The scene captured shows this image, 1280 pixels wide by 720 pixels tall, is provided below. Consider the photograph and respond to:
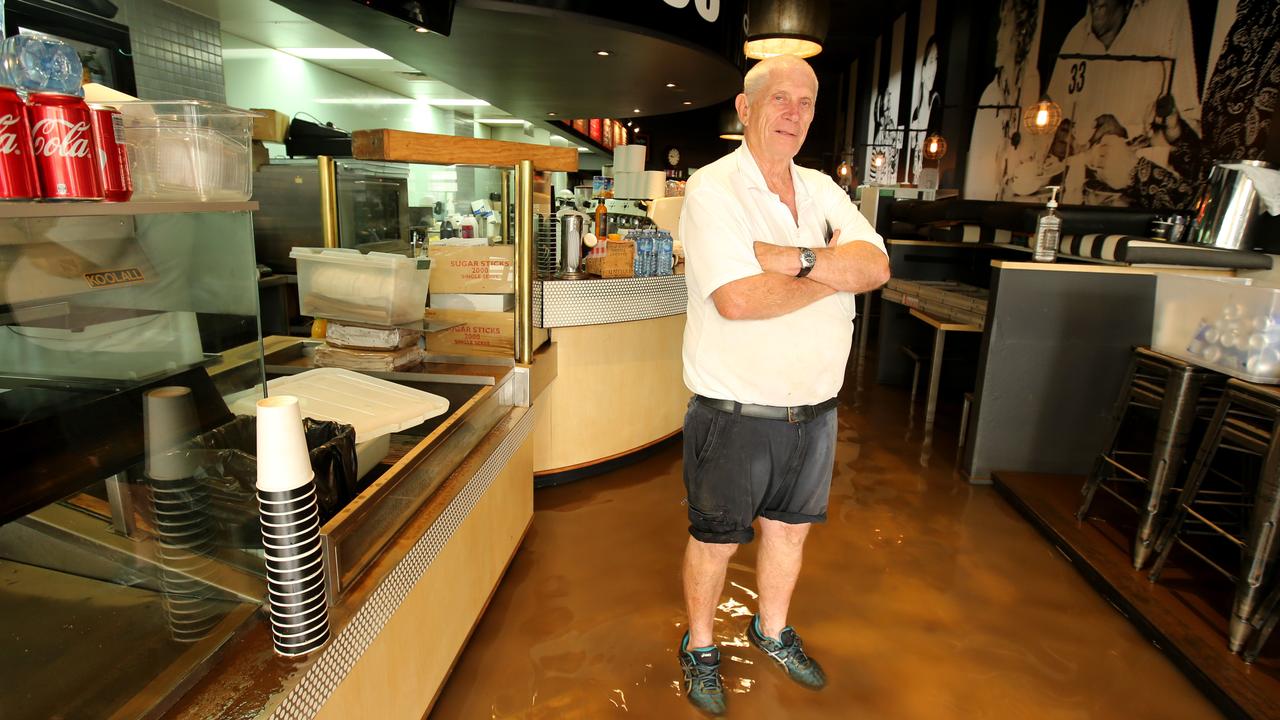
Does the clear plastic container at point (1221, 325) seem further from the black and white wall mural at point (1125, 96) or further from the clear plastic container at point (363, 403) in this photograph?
the black and white wall mural at point (1125, 96)

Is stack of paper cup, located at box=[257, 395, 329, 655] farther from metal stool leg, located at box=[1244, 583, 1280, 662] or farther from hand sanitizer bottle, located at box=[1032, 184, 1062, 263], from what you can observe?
hand sanitizer bottle, located at box=[1032, 184, 1062, 263]

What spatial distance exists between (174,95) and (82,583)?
16.4 ft

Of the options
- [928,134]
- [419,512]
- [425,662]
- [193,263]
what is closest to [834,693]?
[425,662]

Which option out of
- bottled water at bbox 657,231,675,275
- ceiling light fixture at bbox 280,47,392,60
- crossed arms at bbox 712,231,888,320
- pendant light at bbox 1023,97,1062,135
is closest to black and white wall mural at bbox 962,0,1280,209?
pendant light at bbox 1023,97,1062,135

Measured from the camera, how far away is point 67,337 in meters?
1.08

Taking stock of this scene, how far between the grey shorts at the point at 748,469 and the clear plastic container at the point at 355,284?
41.0 inches

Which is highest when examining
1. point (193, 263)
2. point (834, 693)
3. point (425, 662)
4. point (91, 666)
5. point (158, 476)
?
point (193, 263)

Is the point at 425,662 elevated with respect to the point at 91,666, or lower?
lower

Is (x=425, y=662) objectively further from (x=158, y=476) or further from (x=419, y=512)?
(x=158, y=476)

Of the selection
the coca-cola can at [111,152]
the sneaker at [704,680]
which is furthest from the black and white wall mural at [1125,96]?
the coca-cola can at [111,152]

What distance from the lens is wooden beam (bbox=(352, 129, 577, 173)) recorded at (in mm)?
2182

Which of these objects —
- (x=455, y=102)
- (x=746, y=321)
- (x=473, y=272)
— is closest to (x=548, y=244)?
(x=473, y=272)

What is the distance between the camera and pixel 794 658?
228cm

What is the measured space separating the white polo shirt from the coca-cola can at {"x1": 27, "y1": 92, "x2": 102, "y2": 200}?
53.0 inches
